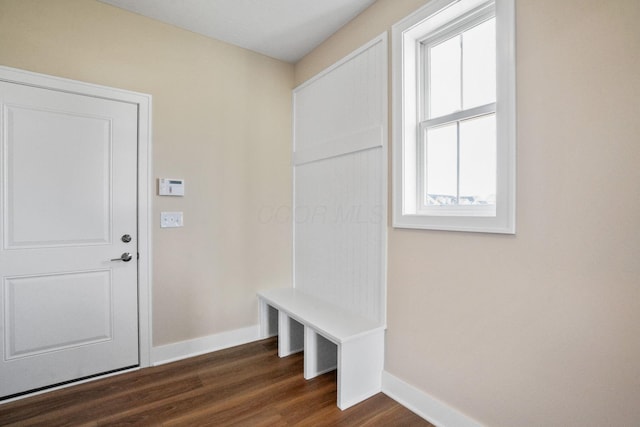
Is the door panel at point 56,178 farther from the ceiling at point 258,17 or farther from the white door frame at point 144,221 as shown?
the ceiling at point 258,17

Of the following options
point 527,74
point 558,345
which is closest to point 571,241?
point 558,345

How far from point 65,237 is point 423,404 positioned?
2663mm

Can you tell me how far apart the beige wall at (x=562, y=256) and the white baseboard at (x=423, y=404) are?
0.05 m

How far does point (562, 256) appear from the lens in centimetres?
135

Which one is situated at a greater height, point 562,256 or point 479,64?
point 479,64

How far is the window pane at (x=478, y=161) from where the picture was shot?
1.70 m

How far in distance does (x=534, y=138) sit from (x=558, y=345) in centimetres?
94

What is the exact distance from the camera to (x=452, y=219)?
1.76 meters

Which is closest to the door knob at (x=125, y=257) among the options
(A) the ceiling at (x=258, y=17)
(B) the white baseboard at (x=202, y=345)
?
(B) the white baseboard at (x=202, y=345)

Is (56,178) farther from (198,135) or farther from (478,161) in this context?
(478,161)

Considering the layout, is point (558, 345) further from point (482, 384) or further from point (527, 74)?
point (527, 74)

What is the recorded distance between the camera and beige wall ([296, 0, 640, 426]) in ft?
3.90

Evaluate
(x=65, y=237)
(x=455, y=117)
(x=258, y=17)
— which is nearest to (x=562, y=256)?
(x=455, y=117)

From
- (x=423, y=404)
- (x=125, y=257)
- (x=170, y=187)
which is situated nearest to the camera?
(x=423, y=404)
